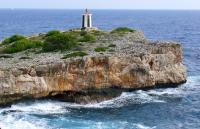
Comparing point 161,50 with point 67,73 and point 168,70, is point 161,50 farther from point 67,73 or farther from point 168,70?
point 67,73

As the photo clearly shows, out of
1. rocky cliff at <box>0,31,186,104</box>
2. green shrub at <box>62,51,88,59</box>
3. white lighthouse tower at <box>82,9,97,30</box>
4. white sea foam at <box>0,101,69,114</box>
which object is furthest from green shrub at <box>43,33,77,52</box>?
white lighthouse tower at <box>82,9,97,30</box>

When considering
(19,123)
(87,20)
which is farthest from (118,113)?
(87,20)

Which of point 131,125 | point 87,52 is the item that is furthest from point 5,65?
point 131,125

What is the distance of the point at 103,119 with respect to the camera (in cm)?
4253

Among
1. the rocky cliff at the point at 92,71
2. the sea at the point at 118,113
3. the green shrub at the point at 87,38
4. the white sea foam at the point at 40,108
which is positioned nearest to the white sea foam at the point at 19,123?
the sea at the point at 118,113

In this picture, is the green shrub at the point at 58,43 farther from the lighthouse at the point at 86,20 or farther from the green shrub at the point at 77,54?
the lighthouse at the point at 86,20

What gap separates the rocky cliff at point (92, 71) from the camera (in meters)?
44.4

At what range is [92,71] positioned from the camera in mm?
48500

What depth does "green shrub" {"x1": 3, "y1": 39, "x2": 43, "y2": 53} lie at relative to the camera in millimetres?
54272

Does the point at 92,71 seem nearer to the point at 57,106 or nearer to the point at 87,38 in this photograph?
the point at 57,106

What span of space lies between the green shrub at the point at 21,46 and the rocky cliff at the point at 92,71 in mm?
1922

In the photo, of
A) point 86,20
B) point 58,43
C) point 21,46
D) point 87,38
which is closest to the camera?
point 58,43

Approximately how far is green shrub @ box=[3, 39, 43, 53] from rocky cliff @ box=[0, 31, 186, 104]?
1922 millimetres

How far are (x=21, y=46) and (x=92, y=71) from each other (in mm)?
11360
